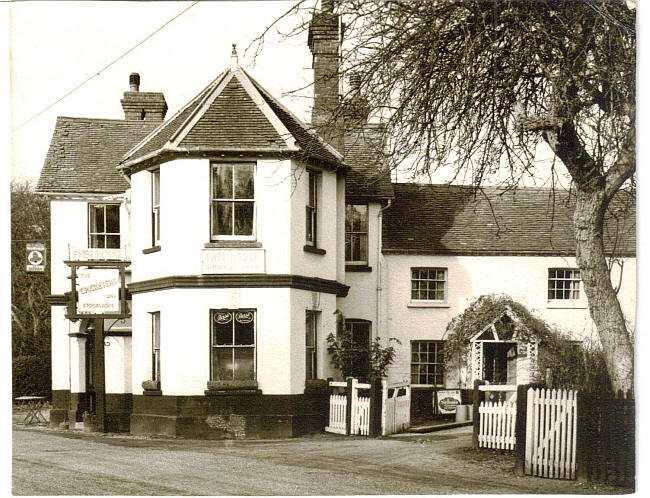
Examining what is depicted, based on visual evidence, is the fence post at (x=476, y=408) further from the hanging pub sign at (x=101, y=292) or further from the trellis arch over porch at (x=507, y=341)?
the hanging pub sign at (x=101, y=292)

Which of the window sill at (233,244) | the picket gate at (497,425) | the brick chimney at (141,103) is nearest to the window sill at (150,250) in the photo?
the window sill at (233,244)

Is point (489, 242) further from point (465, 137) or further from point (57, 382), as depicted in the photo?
point (57, 382)

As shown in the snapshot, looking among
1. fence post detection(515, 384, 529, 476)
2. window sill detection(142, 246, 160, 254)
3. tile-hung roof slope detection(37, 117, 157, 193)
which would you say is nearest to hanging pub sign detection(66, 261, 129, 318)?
window sill detection(142, 246, 160, 254)

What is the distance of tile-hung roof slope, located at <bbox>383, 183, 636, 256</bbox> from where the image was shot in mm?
10805

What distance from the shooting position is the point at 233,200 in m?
14.4

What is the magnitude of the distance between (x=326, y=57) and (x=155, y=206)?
528cm

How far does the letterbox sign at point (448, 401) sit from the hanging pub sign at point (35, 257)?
6248 mm

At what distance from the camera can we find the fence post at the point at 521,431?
1059cm

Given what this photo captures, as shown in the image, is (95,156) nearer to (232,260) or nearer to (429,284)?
(232,260)

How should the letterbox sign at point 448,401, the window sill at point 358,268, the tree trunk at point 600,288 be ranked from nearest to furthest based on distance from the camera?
the tree trunk at point 600,288, the letterbox sign at point 448,401, the window sill at point 358,268

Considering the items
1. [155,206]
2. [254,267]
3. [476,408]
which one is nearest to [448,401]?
[476,408]

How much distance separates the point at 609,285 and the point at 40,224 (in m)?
6.88

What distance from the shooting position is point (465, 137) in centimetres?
1016

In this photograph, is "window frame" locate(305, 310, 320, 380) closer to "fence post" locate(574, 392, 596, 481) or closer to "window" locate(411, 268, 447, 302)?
"window" locate(411, 268, 447, 302)
